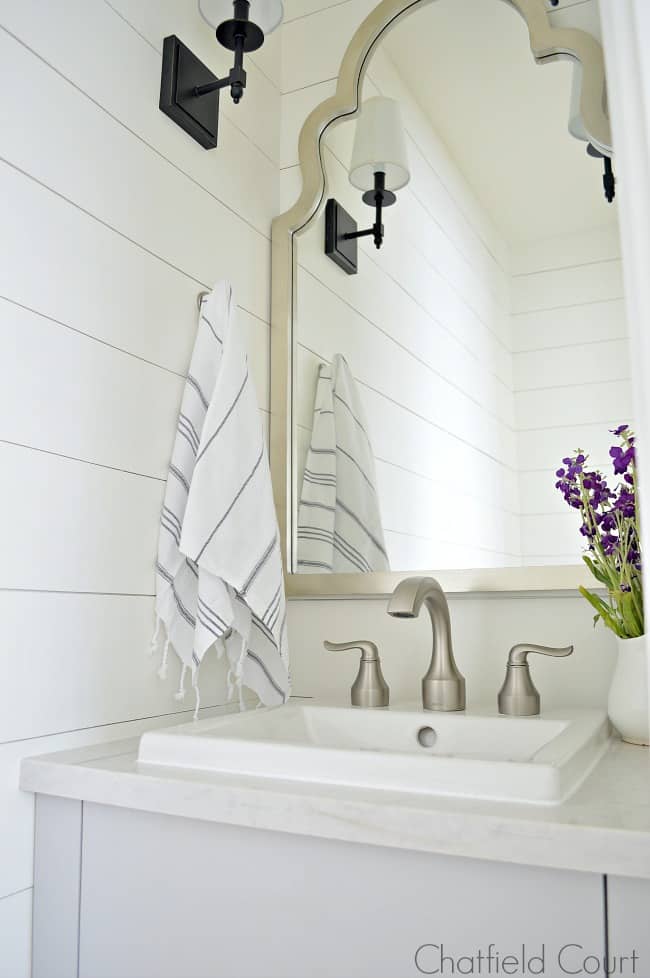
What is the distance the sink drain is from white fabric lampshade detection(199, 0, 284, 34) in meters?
1.20

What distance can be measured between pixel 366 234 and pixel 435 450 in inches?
18.1

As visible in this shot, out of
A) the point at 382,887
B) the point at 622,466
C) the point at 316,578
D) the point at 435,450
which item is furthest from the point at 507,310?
the point at 382,887

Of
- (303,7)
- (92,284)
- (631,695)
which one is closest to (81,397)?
(92,284)

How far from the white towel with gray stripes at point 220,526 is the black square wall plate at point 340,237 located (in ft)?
0.98

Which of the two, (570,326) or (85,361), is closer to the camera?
(85,361)

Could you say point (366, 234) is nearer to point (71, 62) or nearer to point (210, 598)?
point (71, 62)

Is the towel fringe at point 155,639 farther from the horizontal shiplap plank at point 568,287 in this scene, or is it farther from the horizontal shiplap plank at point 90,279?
the horizontal shiplap plank at point 568,287

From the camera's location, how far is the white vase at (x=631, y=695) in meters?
1.01

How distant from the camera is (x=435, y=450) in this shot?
1368 millimetres

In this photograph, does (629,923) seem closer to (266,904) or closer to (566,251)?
(266,904)

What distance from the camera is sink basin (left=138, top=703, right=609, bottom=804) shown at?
75 cm

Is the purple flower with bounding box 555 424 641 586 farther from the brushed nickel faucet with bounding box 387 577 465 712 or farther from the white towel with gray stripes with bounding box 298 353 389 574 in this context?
the white towel with gray stripes with bounding box 298 353 389 574

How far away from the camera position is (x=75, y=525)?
3.46 feet

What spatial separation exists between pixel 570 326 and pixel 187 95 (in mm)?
765
